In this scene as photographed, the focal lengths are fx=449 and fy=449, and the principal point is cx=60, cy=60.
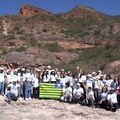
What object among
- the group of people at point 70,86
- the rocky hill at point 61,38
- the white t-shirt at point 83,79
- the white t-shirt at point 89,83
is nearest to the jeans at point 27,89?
the group of people at point 70,86

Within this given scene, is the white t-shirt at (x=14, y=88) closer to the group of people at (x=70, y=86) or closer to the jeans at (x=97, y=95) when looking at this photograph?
the group of people at (x=70, y=86)

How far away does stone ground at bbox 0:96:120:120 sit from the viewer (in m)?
18.0

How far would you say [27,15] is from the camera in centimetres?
6203

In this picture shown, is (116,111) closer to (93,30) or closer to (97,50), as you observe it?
(97,50)

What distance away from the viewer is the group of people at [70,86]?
19266 millimetres

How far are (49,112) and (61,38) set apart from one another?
27785 millimetres

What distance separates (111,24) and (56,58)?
14.1 meters

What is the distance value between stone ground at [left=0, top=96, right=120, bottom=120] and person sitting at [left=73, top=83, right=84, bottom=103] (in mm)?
416

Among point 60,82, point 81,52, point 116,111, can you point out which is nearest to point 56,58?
point 81,52

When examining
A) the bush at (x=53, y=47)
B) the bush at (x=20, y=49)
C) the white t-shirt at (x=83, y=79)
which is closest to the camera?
the white t-shirt at (x=83, y=79)

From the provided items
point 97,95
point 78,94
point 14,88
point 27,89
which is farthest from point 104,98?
point 14,88

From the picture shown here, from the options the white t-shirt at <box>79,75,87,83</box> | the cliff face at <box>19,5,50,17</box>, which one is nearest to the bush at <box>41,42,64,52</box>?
the cliff face at <box>19,5,50,17</box>

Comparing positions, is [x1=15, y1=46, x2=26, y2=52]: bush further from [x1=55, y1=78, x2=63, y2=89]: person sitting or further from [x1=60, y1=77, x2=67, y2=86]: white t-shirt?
[x1=60, y1=77, x2=67, y2=86]: white t-shirt

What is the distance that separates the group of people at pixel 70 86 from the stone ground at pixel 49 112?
1.43ft
